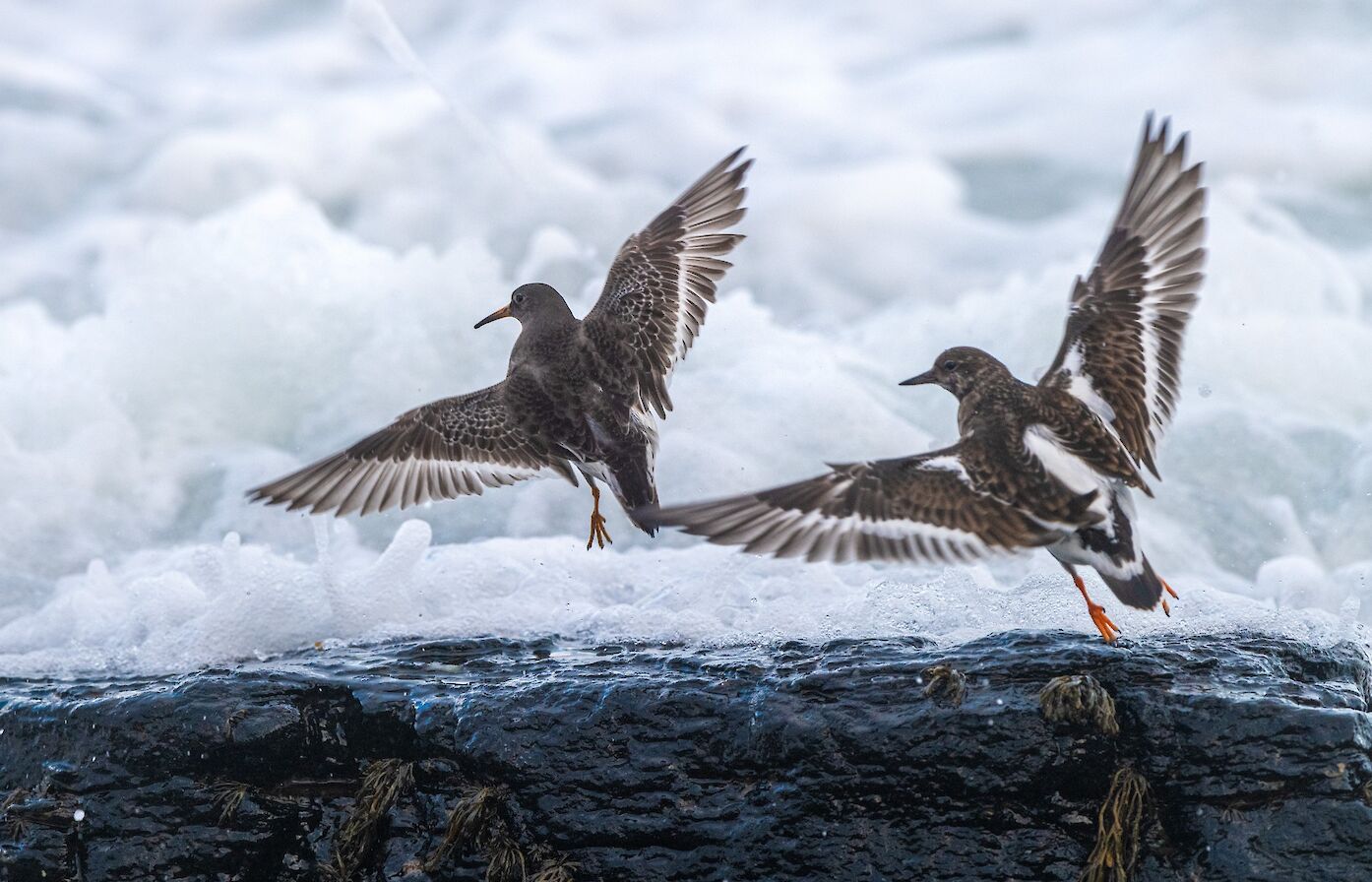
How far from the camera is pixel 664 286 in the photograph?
5820 mm

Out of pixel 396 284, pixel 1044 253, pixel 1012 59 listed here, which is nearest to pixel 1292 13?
pixel 1012 59

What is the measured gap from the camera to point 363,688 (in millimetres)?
3955

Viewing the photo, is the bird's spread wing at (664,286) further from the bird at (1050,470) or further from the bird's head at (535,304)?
the bird at (1050,470)

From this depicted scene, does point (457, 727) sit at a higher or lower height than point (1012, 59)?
lower

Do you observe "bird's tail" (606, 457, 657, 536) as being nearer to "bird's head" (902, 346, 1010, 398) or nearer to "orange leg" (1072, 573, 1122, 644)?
"bird's head" (902, 346, 1010, 398)

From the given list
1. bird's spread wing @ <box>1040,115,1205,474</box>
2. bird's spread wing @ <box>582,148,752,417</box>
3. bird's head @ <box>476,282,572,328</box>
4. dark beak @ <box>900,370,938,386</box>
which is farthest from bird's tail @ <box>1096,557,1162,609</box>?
bird's head @ <box>476,282,572,328</box>

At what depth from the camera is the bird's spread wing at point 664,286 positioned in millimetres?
5582

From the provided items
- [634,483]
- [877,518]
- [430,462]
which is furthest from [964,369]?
[430,462]

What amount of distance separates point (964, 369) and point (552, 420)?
1.58 m

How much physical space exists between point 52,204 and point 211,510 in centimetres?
863

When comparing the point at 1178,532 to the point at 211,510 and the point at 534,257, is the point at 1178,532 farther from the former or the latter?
the point at 211,510

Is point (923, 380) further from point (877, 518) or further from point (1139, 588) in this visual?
point (1139, 588)

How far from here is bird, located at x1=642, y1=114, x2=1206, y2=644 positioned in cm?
387

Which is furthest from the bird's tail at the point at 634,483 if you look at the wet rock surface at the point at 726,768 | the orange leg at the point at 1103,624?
the orange leg at the point at 1103,624
